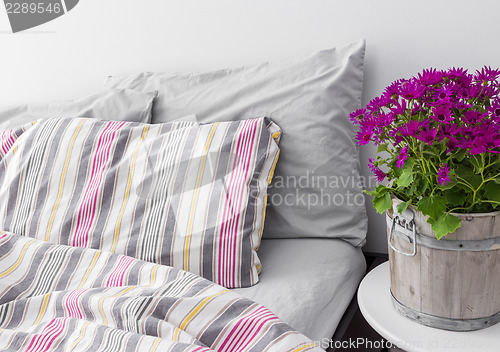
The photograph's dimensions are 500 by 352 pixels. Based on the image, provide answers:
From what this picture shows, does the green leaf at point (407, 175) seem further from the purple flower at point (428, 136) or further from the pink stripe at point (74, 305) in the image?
the pink stripe at point (74, 305)

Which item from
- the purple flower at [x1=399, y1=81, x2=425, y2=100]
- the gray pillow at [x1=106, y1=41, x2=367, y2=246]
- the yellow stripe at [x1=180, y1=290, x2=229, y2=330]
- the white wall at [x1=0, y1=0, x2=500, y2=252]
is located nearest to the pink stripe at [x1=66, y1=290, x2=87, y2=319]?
the yellow stripe at [x1=180, y1=290, x2=229, y2=330]

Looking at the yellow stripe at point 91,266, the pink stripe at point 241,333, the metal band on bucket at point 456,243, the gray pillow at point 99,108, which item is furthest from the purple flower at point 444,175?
the gray pillow at point 99,108

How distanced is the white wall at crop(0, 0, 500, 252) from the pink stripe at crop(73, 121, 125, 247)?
0.39 m

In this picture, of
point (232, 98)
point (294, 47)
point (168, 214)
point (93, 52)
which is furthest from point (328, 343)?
point (93, 52)

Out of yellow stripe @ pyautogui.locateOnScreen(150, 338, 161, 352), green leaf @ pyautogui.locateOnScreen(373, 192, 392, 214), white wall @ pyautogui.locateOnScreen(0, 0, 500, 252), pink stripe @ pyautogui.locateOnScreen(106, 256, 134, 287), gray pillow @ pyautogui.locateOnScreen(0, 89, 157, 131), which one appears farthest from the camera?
gray pillow @ pyautogui.locateOnScreen(0, 89, 157, 131)

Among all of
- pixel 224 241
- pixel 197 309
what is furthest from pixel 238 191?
pixel 197 309

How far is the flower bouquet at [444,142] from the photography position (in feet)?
2.63

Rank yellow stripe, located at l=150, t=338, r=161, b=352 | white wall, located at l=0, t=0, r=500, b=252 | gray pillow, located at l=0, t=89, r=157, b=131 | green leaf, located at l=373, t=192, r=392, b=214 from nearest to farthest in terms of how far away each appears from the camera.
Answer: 1. yellow stripe, located at l=150, t=338, r=161, b=352
2. green leaf, located at l=373, t=192, r=392, b=214
3. white wall, located at l=0, t=0, r=500, b=252
4. gray pillow, located at l=0, t=89, r=157, b=131

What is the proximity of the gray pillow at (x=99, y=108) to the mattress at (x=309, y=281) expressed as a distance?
525 millimetres

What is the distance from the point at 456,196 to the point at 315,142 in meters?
0.45

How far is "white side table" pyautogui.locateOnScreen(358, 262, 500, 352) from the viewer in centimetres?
85

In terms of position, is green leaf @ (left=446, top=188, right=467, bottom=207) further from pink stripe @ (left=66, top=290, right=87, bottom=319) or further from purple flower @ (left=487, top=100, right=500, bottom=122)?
pink stripe @ (left=66, top=290, right=87, bottom=319)

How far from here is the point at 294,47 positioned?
1387 millimetres

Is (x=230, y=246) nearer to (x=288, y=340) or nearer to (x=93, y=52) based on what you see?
(x=288, y=340)
